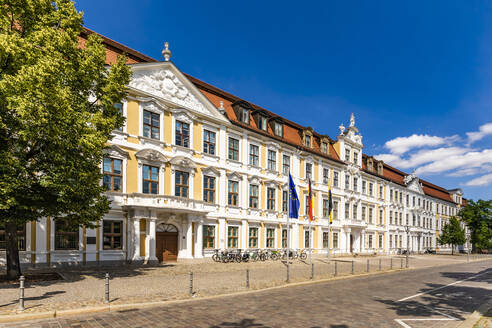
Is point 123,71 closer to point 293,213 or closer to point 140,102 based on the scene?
point 140,102

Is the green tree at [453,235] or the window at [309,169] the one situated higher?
the window at [309,169]

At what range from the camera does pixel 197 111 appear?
1074 inches

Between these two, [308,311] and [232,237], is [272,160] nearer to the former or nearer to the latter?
[232,237]

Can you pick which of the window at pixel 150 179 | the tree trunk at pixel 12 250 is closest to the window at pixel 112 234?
the window at pixel 150 179

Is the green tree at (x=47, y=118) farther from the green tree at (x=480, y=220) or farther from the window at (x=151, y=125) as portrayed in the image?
the green tree at (x=480, y=220)

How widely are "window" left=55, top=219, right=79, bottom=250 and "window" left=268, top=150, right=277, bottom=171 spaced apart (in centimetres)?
1832

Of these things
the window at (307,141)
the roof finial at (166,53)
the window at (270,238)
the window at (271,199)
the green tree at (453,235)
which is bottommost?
the green tree at (453,235)

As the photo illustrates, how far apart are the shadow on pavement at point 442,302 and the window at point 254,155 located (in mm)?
18168

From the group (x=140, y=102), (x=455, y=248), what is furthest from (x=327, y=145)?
(x=455, y=248)

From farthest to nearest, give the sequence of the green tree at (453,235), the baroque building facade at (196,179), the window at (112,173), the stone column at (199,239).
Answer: the green tree at (453,235) < the stone column at (199,239) < the baroque building facade at (196,179) < the window at (112,173)

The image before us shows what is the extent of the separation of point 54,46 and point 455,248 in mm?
88796

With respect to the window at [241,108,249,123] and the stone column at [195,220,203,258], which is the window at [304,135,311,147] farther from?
the stone column at [195,220,203,258]

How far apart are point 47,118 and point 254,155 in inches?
816

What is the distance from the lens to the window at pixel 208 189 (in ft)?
90.3
